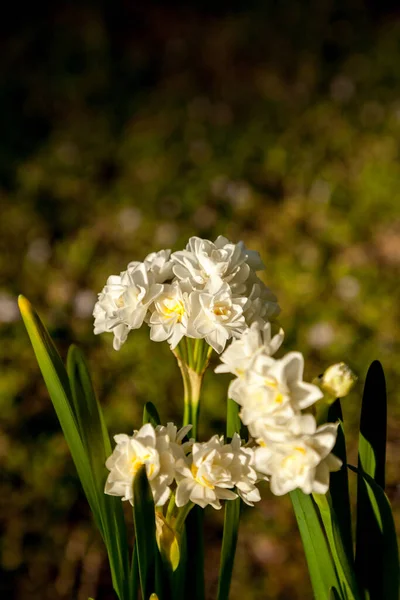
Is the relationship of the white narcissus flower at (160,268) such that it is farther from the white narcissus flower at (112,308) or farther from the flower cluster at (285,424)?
the flower cluster at (285,424)

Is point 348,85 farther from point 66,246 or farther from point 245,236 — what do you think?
point 66,246

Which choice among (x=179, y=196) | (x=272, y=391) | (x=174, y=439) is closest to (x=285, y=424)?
(x=272, y=391)

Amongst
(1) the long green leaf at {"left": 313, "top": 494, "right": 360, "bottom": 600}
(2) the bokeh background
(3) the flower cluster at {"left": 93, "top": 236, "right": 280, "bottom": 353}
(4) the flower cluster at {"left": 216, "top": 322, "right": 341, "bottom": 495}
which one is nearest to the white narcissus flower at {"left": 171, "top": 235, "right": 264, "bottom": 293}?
(3) the flower cluster at {"left": 93, "top": 236, "right": 280, "bottom": 353}

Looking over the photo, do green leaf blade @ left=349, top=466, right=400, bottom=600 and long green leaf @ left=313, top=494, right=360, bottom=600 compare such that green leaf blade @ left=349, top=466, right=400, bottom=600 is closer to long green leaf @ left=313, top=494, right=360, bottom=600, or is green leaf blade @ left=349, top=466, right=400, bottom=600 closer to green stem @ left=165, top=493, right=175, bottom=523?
long green leaf @ left=313, top=494, right=360, bottom=600

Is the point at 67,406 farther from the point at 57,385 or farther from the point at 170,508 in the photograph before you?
the point at 170,508

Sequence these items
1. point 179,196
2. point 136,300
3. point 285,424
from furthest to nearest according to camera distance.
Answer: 1. point 179,196
2. point 136,300
3. point 285,424

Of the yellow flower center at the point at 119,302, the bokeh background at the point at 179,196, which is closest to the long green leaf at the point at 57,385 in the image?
the yellow flower center at the point at 119,302
